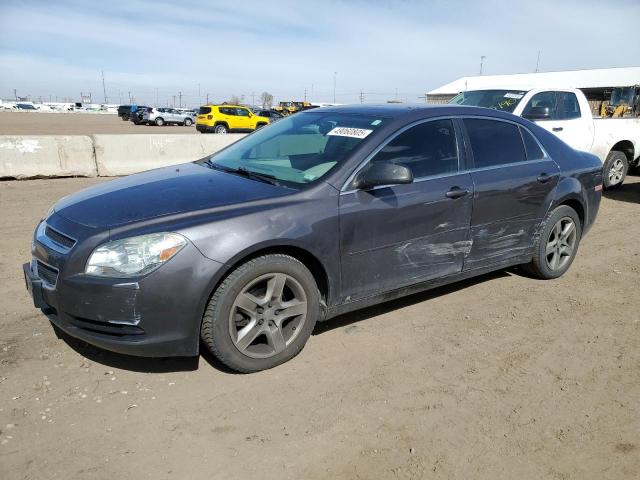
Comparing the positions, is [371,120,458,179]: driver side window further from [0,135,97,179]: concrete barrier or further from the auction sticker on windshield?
[0,135,97,179]: concrete barrier

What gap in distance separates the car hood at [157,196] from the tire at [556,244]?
2672mm

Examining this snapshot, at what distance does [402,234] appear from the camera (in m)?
3.58

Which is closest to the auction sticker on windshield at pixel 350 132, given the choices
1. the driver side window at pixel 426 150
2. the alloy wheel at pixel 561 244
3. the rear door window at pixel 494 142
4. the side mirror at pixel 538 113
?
the driver side window at pixel 426 150

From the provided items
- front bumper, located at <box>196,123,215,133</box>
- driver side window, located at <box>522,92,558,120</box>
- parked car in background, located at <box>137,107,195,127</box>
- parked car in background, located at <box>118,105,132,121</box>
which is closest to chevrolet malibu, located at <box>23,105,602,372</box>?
driver side window, located at <box>522,92,558,120</box>

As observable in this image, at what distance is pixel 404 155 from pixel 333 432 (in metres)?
1.99

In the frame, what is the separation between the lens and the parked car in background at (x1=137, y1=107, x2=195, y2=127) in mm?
38344

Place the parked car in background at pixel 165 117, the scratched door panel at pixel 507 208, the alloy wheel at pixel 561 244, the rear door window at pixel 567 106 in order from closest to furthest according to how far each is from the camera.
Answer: the scratched door panel at pixel 507 208 → the alloy wheel at pixel 561 244 → the rear door window at pixel 567 106 → the parked car in background at pixel 165 117

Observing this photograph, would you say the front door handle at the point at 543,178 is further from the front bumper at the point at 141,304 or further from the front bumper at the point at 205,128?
the front bumper at the point at 205,128

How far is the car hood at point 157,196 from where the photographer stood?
299cm

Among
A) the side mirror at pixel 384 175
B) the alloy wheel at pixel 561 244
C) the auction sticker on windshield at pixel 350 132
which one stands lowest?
the alloy wheel at pixel 561 244

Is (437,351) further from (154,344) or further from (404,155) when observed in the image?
(154,344)

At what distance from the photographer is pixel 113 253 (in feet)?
9.06

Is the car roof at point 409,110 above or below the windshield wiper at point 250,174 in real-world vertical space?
above

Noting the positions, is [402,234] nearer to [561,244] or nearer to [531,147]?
[531,147]
